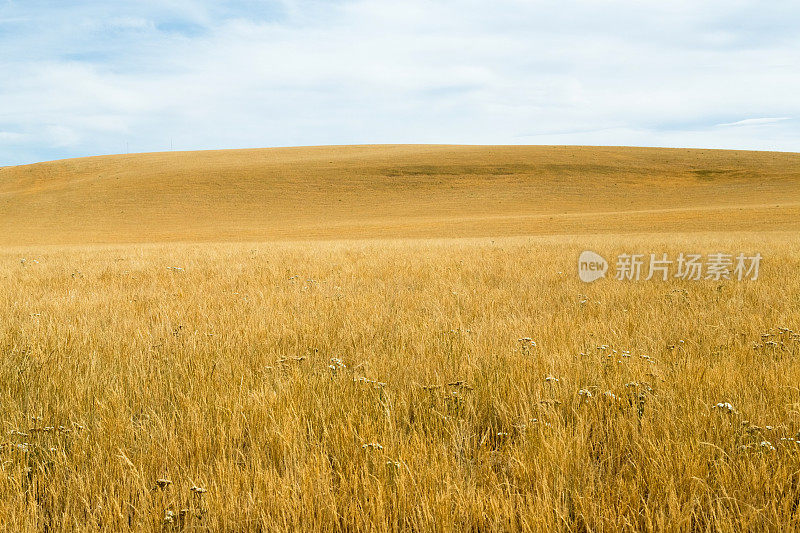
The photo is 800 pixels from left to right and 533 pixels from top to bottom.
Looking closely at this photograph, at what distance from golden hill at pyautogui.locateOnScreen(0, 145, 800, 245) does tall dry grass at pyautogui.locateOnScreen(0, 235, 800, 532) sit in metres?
31.7

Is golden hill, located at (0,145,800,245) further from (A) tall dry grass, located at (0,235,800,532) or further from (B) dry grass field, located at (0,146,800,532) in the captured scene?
(A) tall dry grass, located at (0,235,800,532)

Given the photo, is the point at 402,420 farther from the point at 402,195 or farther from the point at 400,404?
the point at 402,195

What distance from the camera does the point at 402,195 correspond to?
60.2 meters

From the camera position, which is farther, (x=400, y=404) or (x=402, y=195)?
(x=402, y=195)

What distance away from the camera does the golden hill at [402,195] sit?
39812 mm

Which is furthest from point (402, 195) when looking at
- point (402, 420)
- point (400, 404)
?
point (402, 420)

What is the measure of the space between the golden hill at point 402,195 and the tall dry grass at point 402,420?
104 feet

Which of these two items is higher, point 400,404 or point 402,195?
point 402,195

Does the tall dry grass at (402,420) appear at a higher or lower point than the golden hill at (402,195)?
lower

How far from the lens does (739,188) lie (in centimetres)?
5662

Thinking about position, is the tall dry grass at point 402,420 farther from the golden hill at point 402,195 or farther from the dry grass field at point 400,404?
the golden hill at point 402,195

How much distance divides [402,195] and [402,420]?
58.1m

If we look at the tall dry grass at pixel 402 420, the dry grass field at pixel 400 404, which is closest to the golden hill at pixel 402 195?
the dry grass field at pixel 400 404

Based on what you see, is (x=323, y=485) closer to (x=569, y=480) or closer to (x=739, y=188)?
(x=569, y=480)
